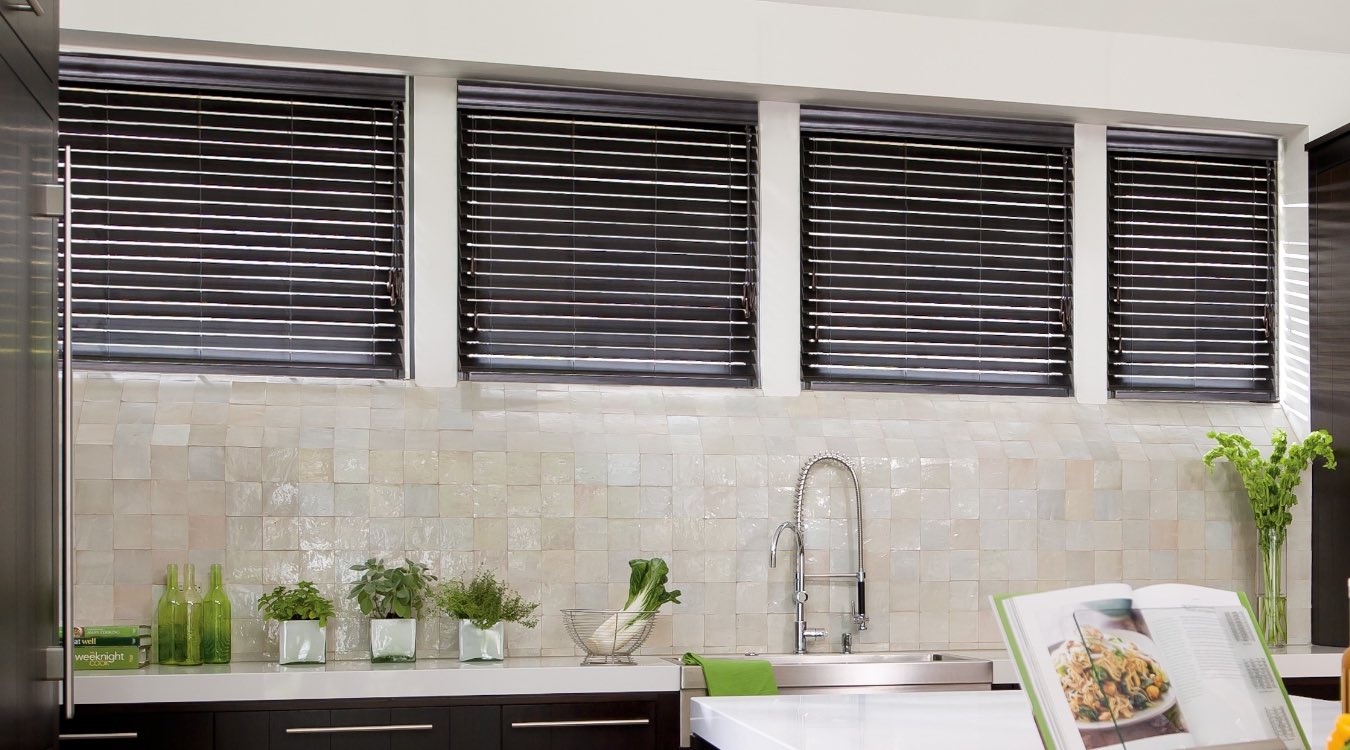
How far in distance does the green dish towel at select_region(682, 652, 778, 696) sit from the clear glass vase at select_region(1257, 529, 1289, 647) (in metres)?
1.82

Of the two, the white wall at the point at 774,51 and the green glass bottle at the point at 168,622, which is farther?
the white wall at the point at 774,51

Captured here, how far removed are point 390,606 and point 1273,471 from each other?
290cm

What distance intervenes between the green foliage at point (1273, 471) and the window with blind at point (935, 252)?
585 mm

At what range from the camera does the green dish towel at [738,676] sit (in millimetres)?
3461

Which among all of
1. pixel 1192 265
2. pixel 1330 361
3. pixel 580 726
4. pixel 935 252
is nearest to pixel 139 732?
pixel 580 726

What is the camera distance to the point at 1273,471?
4270 mm

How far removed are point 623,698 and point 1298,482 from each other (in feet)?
7.97

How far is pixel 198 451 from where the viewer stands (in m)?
3.71

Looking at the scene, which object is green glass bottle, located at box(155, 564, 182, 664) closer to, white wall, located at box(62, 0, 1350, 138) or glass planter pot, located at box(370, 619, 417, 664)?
glass planter pot, located at box(370, 619, 417, 664)

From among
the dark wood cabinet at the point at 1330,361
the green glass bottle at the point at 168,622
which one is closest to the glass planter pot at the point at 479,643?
the green glass bottle at the point at 168,622

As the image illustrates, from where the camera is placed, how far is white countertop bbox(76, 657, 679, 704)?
10.5 feet

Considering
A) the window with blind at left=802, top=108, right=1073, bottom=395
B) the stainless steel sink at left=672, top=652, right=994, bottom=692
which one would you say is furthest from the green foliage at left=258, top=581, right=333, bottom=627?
the window with blind at left=802, top=108, right=1073, bottom=395

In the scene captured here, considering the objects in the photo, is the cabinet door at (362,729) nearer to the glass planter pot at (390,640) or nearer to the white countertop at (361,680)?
the white countertop at (361,680)

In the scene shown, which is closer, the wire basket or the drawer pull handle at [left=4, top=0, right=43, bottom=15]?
the drawer pull handle at [left=4, top=0, right=43, bottom=15]
